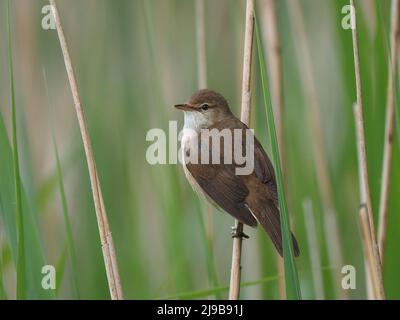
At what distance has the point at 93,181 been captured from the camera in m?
2.32

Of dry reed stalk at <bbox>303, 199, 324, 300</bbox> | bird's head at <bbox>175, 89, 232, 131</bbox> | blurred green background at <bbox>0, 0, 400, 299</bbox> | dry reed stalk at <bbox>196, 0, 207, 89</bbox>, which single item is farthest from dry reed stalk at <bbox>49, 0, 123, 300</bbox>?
bird's head at <bbox>175, 89, 232, 131</bbox>

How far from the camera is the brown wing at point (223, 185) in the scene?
3012 mm

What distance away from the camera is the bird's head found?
135 inches

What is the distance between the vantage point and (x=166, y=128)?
2688mm

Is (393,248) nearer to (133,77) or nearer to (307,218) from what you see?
(307,218)

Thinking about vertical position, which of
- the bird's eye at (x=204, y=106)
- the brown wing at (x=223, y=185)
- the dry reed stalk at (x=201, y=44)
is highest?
the dry reed stalk at (x=201, y=44)

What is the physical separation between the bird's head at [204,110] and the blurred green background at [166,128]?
0.49ft

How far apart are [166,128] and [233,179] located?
0.57m

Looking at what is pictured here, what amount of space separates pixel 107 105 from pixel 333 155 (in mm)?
1240

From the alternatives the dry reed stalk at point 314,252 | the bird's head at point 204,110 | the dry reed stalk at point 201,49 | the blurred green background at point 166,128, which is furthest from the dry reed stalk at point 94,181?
the bird's head at point 204,110

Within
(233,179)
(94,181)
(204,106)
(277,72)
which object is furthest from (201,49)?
(94,181)

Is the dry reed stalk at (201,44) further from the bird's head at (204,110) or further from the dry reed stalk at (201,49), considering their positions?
the bird's head at (204,110)

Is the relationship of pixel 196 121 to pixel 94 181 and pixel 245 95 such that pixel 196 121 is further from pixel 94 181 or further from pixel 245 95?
pixel 94 181
